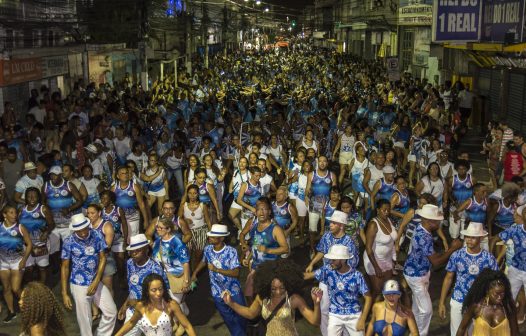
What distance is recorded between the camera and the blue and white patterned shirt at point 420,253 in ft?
23.8

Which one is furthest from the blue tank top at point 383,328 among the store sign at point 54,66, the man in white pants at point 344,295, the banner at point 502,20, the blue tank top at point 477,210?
the store sign at point 54,66

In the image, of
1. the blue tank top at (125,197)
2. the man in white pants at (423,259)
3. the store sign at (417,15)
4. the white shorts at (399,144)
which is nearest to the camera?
the man in white pants at (423,259)

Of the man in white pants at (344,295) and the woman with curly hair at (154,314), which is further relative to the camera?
the man in white pants at (344,295)

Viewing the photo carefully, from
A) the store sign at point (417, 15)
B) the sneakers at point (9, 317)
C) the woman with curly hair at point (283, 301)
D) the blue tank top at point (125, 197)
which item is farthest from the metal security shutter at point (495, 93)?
the woman with curly hair at point (283, 301)

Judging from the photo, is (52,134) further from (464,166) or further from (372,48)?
(372,48)

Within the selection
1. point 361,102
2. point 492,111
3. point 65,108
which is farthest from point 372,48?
point 65,108

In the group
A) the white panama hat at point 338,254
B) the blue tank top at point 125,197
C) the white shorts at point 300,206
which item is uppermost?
the white panama hat at point 338,254

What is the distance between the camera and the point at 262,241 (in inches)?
305

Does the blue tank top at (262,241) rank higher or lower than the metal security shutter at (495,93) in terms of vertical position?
lower

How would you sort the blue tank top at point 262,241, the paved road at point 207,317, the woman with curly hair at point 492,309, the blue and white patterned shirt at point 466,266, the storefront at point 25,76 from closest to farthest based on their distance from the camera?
1. the woman with curly hair at point 492,309
2. the blue and white patterned shirt at point 466,266
3. the blue tank top at point 262,241
4. the paved road at point 207,317
5. the storefront at point 25,76

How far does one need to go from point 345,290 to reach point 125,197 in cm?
421

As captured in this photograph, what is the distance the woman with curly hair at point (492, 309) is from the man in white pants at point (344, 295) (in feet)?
3.35

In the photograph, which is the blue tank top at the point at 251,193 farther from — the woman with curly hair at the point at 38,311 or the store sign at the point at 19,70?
the store sign at the point at 19,70

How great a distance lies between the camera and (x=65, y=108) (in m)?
16.4
